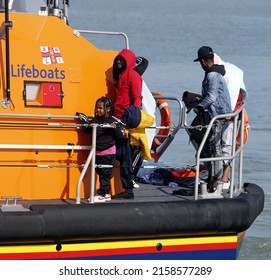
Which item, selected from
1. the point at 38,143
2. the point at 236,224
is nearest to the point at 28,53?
the point at 38,143

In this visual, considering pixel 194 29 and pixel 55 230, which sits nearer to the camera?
pixel 55 230

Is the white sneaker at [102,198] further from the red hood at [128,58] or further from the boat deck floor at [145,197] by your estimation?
the red hood at [128,58]

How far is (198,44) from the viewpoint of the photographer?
29.4 metres

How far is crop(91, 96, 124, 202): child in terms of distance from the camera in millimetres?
7828

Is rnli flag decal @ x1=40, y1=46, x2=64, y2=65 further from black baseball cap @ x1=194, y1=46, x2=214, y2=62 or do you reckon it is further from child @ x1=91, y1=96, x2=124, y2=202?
black baseball cap @ x1=194, y1=46, x2=214, y2=62

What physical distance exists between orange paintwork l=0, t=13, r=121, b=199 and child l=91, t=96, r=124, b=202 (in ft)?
0.55

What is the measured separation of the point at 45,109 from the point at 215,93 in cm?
142

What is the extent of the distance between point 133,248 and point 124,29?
25418mm

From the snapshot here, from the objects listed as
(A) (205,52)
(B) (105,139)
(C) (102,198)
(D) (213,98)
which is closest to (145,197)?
(C) (102,198)

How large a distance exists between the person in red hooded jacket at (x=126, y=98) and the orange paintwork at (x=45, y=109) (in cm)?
16

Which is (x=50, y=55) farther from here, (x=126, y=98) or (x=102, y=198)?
(x=102, y=198)

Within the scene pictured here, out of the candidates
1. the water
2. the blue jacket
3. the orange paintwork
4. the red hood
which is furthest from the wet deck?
the water
